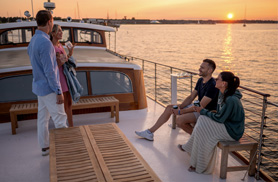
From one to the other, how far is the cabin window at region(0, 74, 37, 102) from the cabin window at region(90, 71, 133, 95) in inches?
45.0

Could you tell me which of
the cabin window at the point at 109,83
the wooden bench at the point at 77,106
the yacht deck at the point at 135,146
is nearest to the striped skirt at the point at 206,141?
the yacht deck at the point at 135,146

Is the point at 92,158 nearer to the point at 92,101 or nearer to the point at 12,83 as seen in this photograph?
the point at 92,101

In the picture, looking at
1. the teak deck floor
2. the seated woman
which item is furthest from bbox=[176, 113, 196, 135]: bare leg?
the teak deck floor

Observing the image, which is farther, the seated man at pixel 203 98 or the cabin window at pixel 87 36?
the cabin window at pixel 87 36

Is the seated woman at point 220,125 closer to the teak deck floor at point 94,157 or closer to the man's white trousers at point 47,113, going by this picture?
the teak deck floor at point 94,157

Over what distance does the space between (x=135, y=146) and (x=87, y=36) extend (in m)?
4.41

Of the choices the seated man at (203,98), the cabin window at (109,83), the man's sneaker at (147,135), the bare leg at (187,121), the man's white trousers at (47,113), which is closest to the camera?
the man's white trousers at (47,113)

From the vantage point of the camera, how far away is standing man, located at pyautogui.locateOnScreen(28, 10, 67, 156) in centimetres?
300

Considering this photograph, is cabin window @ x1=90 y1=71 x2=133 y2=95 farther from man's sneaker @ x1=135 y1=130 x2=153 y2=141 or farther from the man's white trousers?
the man's white trousers

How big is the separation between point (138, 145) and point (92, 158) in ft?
4.83

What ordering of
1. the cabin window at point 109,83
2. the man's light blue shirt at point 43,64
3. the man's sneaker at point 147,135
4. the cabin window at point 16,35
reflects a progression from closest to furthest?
the man's light blue shirt at point 43,64, the man's sneaker at point 147,135, the cabin window at point 109,83, the cabin window at point 16,35

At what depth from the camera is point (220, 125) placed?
3127mm

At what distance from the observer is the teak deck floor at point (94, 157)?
244 centimetres

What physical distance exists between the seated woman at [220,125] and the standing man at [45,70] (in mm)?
1669
